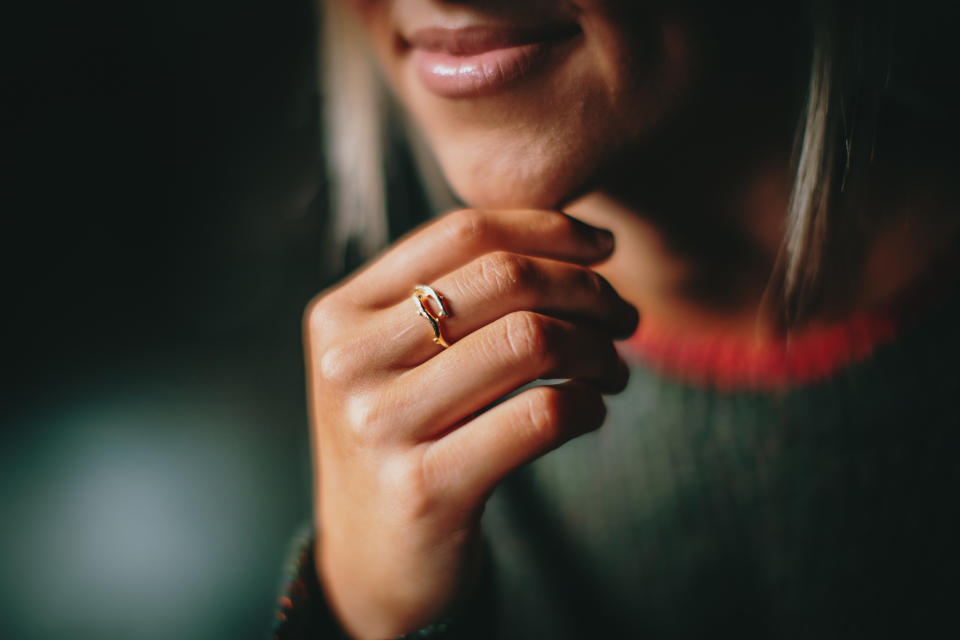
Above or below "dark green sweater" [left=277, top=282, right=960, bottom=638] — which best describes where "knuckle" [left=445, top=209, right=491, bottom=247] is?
above

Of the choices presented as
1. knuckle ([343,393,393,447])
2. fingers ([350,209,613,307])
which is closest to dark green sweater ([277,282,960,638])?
knuckle ([343,393,393,447])

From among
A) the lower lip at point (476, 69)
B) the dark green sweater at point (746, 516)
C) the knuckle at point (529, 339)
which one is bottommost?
the dark green sweater at point (746, 516)

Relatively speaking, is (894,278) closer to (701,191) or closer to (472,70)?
(701,191)

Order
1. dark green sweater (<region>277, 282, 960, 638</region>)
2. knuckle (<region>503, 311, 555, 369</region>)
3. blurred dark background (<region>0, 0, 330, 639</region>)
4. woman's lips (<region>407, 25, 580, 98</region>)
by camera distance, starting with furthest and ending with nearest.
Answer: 1. blurred dark background (<region>0, 0, 330, 639</region>)
2. dark green sweater (<region>277, 282, 960, 638</region>)
3. woman's lips (<region>407, 25, 580, 98</region>)
4. knuckle (<region>503, 311, 555, 369</region>)

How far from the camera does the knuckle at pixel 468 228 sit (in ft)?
1.75

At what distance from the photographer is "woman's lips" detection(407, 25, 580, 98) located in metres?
0.58

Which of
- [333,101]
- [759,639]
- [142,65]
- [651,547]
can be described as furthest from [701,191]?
[142,65]

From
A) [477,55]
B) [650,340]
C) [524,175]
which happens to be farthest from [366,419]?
[650,340]

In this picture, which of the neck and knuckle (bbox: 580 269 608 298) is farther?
the neck

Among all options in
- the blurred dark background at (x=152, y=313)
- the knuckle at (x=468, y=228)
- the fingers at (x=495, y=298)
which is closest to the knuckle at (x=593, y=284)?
the fingers at (x=495, y=298)

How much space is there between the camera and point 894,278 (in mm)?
759

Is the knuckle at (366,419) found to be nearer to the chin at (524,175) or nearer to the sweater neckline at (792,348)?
the chin at (524,175)

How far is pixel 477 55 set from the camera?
0.62 m

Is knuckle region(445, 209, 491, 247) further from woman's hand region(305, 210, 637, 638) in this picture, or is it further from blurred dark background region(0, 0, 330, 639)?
blurred dark background region(0, 0, 330, 639)
